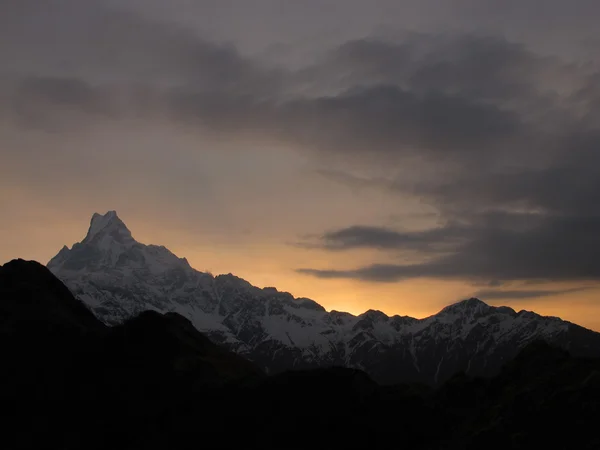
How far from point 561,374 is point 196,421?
5545 centimetres

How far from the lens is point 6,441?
414 ft

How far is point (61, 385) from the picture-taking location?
136 m

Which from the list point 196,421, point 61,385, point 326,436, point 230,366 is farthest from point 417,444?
point 61,385

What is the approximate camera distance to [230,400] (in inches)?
4707

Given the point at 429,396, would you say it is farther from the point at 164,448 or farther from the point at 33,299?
the point at 33,299

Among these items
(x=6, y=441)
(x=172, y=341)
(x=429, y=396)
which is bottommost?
(x=6, y=441)

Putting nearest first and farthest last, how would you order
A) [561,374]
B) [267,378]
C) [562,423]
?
[562,423]
[561,374]
[267,378]

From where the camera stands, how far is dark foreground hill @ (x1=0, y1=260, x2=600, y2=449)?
3991 inches

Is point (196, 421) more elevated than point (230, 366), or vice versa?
point (230, 366)

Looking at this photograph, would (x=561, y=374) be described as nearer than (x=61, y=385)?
Yes

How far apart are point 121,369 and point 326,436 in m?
43.2

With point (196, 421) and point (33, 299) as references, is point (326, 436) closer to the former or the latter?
point (196, 421)

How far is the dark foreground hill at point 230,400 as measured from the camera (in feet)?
333

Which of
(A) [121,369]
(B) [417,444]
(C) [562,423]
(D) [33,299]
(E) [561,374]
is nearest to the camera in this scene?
(C) [562,423]
